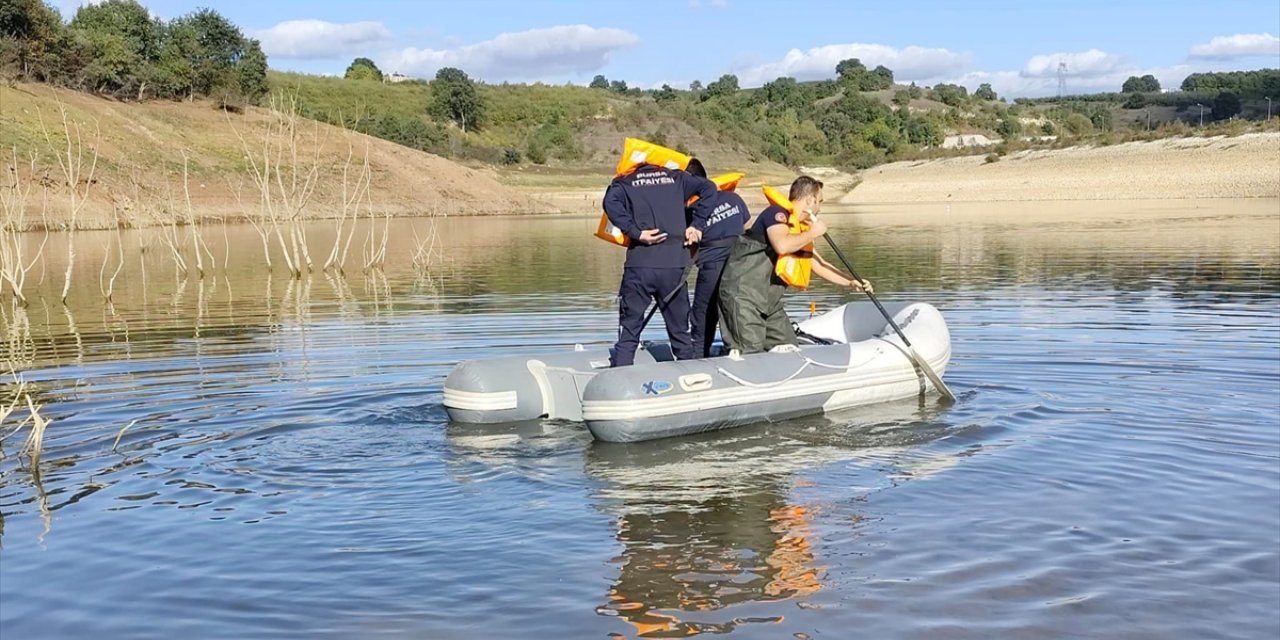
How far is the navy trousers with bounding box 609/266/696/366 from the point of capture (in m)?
8.80

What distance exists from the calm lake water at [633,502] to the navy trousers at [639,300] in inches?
26.4

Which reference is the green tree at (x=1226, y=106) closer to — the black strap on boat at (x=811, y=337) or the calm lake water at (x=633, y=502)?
the calm lake water at (x=633, y=502)

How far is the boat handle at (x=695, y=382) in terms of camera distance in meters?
8.30

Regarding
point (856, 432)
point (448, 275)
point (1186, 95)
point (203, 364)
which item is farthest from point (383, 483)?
point (1186, 95)

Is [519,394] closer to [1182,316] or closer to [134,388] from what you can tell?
[134,388]

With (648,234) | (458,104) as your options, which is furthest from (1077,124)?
(648,234)

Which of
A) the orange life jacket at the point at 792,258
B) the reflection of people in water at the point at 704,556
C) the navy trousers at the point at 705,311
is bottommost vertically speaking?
the reflection of people in water at the point at 704,556

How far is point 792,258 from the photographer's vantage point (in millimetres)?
9211

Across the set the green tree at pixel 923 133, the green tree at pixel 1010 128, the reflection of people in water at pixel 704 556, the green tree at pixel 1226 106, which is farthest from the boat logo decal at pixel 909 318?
the green tree at pixel 1226 106

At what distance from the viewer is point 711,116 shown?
3310 inches

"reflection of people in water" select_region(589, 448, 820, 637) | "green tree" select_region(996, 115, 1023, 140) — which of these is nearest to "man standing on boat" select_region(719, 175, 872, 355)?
"reflection of people in water" select_region(589, 448, 820, 637)

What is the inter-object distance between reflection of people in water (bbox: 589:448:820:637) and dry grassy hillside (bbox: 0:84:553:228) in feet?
105

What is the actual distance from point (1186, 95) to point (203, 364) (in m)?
121

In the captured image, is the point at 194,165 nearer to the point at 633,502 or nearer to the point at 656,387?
the point at 656,387
